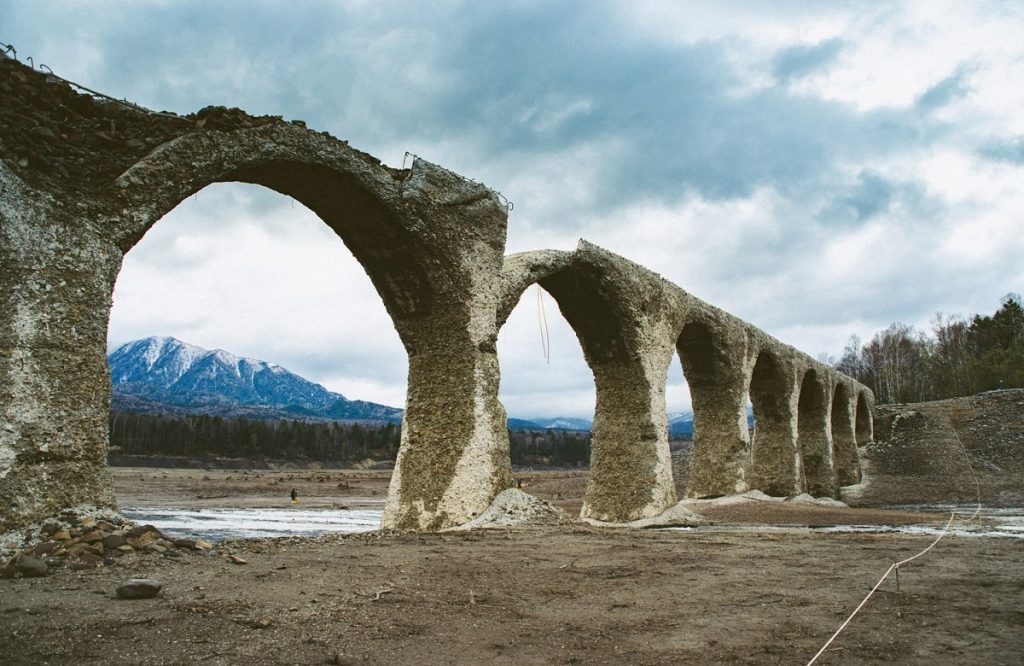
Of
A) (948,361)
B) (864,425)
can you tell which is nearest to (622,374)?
(864,425)

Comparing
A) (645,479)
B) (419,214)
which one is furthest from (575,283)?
(419,214)

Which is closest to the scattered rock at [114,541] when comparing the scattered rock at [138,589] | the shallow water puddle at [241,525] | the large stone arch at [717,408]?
the scattered rock at [138,589]

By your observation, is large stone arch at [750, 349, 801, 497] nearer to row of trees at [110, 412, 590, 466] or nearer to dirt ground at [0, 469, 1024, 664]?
dirt ground at [0, 469, 1024, 664]

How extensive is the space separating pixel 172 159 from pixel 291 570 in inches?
124

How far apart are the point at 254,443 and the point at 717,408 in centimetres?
4411

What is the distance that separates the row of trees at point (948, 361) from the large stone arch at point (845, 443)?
1803 cm

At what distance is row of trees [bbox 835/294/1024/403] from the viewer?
127 ft

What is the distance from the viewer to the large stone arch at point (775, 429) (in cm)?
1662

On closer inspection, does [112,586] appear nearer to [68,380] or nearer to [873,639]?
[68,380]

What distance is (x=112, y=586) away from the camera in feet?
11.8

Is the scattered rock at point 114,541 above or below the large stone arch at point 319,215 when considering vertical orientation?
below

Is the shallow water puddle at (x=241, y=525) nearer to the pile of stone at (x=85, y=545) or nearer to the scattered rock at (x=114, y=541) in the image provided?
the pile of stone at (x=85, y=545)

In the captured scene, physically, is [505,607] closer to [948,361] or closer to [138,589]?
[138,589]

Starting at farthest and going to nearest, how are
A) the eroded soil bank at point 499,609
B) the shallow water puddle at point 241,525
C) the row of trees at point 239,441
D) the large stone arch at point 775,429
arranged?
the row of trees at point 239,441, the large stone arch at point 775,429, the shallow water puddle at point 241,525, the eroded soil bank at point 499,609
